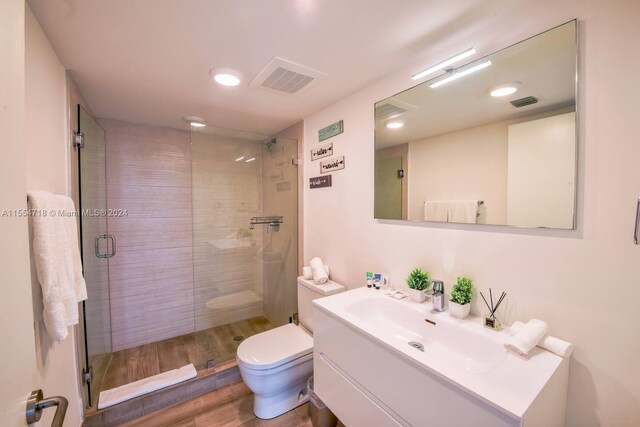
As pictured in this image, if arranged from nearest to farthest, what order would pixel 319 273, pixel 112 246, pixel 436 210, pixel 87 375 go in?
pixel 436 210 → pixel 87 375 → pixel 319 273 → pixel 112 246

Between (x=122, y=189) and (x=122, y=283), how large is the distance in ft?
2.96

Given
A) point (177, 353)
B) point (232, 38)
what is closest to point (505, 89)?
point (232, 38)

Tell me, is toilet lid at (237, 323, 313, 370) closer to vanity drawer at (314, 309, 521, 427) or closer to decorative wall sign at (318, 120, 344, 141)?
vanity drawer at (314, 309, 521, 427)

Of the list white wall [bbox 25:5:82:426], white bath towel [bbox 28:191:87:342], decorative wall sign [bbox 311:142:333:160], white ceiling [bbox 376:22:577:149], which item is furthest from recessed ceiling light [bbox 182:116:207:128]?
white ceiling [bbox 376:22:577:149]

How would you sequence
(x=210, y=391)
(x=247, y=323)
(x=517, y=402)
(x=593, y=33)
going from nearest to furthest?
1. (x=517, y=402)
2. (x=593, y=33)
3. (x=210, y=391)
4. (x=247, y=323)

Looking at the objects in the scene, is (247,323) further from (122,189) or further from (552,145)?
(552,145)

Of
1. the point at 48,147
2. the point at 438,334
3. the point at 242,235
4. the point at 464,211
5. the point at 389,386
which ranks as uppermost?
the point at 48,147

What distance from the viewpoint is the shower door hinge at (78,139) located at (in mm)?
1623

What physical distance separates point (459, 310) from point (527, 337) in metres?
0.29

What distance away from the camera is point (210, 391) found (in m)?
2.05

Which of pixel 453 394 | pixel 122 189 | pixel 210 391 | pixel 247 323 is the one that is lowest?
pixel 210 391

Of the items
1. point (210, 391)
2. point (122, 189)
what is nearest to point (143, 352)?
point (210, 391)

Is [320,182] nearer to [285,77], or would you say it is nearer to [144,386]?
[285,77]

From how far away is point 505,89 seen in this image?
1.16m
